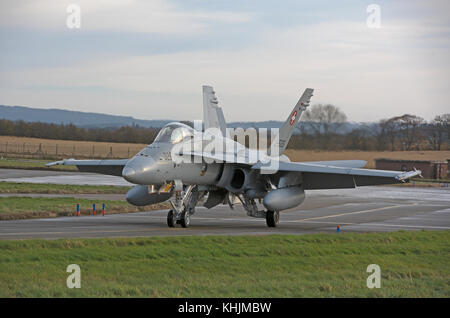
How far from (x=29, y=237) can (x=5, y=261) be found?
4558mm

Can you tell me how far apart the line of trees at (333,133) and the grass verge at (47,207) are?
4451 mm

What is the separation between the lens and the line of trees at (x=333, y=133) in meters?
51.3

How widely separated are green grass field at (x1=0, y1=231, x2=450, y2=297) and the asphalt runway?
10.2 ft

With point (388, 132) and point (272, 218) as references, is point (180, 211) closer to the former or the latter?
point (272, 218)

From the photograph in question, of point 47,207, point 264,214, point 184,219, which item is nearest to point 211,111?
point 264,214

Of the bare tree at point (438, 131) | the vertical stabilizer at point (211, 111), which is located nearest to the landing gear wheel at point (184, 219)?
the vertical stabilizer at point (211, 111)

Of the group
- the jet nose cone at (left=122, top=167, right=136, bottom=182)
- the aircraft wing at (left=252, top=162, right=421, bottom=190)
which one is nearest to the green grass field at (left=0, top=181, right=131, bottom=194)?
the aircraft wing at (left=252, top=162, right=421, bottom=190)

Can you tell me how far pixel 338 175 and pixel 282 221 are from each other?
3474 mm

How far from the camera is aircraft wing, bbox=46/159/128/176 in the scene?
87.8 ft

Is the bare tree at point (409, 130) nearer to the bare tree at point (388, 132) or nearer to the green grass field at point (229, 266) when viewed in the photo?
the bare tree at point (388, 132)

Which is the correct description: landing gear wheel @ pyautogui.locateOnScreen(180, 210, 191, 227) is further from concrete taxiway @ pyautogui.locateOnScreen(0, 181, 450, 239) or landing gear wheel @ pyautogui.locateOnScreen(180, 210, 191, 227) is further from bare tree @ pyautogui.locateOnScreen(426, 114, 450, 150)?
bare tree @ pyautogui.locateOnScreen(426, 114, 450, 150)
